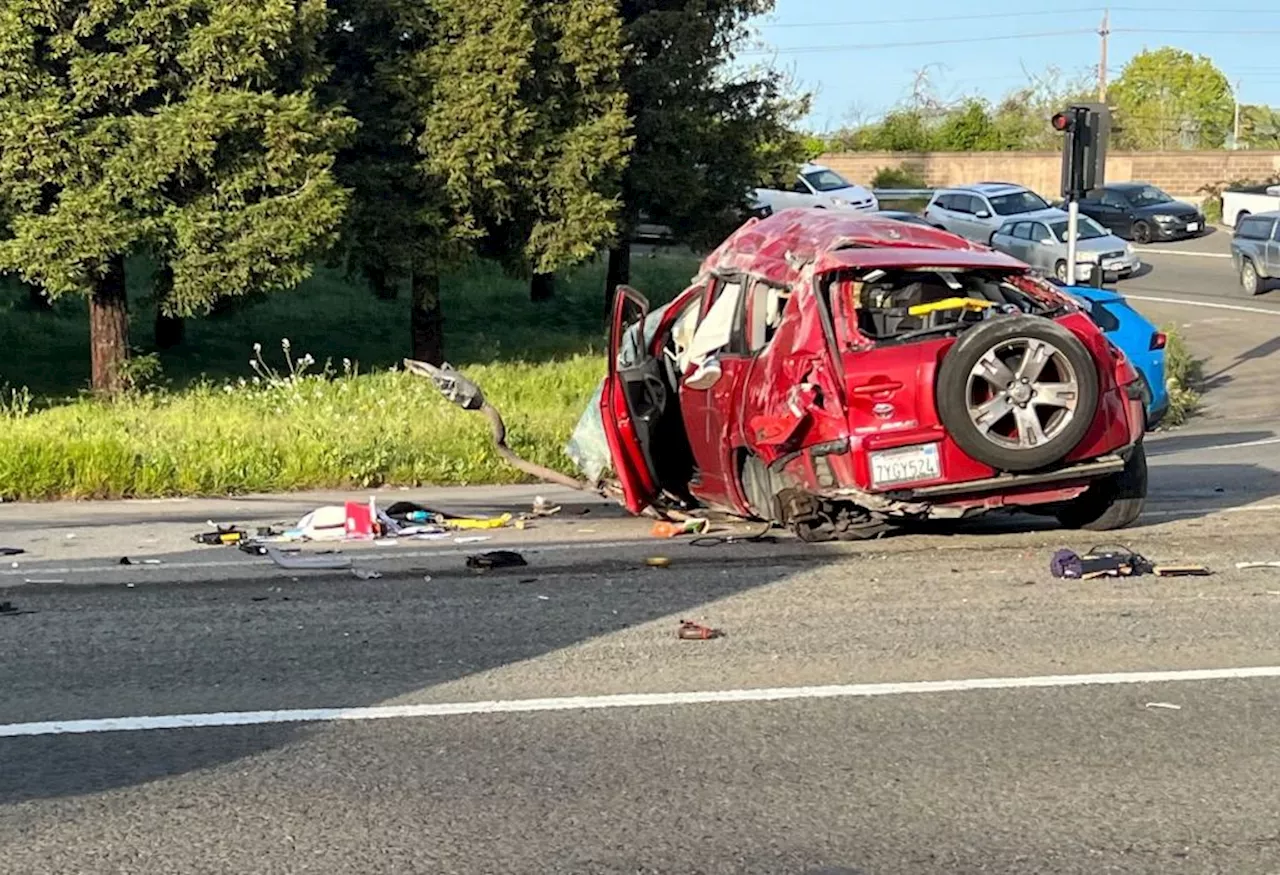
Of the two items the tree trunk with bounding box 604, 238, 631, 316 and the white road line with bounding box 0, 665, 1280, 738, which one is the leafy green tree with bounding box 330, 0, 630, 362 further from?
the white road line with bounding box 0, 665, 1280, 738

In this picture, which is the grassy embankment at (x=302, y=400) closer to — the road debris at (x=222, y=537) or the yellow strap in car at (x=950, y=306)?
the road debris at (x=222, y=537)

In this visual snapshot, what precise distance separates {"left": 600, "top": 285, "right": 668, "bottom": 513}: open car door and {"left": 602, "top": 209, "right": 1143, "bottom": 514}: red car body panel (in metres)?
0.49

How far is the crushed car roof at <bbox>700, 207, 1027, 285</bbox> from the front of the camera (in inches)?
339

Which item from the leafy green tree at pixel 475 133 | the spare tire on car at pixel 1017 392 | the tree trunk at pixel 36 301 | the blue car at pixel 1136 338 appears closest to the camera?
the spare tire on car at pixel 1017 392

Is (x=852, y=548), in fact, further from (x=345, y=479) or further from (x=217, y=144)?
(x=217, y=144)

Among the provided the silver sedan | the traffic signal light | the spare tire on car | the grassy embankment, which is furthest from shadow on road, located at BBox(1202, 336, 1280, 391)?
the spare tire on car

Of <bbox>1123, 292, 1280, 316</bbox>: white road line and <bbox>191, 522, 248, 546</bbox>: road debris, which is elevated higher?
<bbox>191, 522, 248, 546</bbox>: road debris

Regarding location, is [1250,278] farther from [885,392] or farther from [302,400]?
[885,392]

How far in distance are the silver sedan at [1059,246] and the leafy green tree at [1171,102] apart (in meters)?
42.5

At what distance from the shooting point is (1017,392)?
8.16 meters

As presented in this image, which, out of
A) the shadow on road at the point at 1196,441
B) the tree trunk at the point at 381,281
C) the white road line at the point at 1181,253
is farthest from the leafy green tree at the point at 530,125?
the white road line at the point at 1181,253

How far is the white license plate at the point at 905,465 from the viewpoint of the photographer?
8.27 metres

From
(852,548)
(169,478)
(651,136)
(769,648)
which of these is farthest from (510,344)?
(769,648)

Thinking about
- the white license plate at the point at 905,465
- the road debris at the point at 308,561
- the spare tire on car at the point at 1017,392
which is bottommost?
the road debris at the point at 308,561
